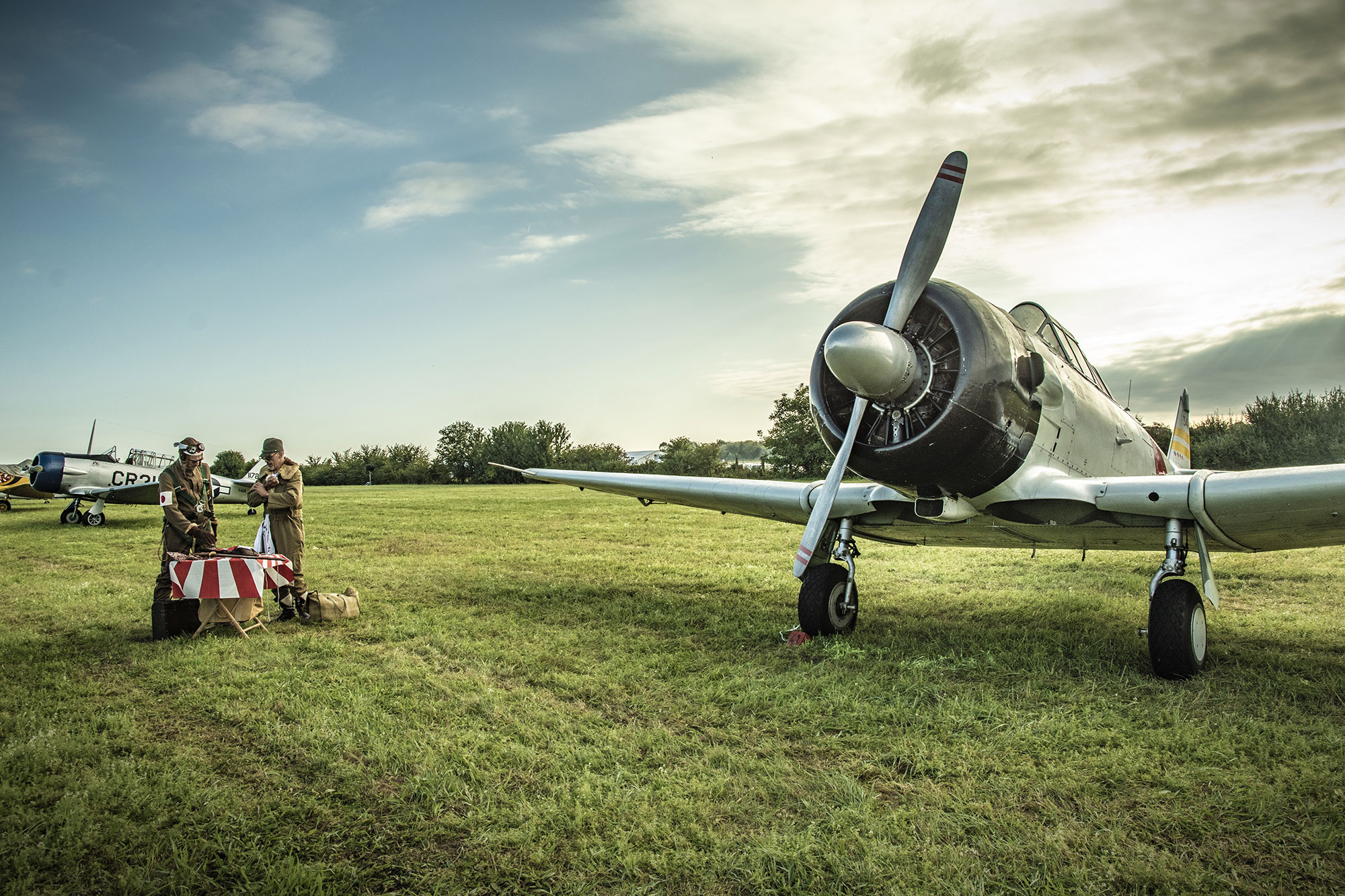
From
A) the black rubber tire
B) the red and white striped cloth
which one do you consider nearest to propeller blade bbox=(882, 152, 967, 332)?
the black rubber tire

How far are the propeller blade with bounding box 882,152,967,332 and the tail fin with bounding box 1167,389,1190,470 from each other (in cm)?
647

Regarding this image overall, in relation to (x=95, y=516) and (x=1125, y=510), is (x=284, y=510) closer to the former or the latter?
(x=1125, y=510)

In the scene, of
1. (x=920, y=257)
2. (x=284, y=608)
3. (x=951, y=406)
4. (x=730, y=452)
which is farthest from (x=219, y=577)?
(x=730, y=452)

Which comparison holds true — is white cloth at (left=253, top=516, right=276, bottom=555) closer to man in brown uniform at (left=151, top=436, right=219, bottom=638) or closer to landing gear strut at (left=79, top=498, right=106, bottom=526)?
man in brown uniform at (left=151, top=436, right=219, bottom=638)

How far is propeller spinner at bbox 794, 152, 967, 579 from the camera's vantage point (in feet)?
15.2

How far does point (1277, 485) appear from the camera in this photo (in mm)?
4824

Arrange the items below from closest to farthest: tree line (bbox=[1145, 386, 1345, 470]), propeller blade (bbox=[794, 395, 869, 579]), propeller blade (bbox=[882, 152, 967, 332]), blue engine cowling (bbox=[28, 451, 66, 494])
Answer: propeller blade (bbox=[882, 152, 967, 332]) < propeller blade (bbox=[794, 395, 869, 579]) < blue engine cowling (bbox=[28, 451, 66, 494]) < tree line (bbox=[1145, 386, 1345, 470])

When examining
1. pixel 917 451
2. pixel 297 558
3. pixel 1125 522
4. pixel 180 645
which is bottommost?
pixel 180 645

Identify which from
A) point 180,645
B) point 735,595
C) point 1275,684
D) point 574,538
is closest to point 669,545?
point 574,538

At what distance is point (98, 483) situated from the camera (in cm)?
1862

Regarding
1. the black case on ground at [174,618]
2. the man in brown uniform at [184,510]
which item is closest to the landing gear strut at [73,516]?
the man in brown uniform at [184,510]

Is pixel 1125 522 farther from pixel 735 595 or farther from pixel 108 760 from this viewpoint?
pixel 108 760

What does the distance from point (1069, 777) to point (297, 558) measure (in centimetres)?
660

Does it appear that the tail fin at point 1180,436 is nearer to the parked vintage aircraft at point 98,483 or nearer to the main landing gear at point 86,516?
the parked vintage aircraft at point 98,483
